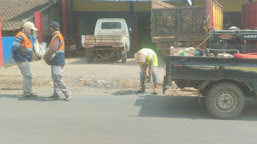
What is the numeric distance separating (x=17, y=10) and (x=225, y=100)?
62.1 feet

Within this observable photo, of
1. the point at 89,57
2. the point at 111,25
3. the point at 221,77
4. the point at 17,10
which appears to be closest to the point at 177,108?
the point at 221,77

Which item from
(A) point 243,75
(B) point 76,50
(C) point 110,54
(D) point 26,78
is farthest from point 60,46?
(B) point 76,50

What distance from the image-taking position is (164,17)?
11562 mm

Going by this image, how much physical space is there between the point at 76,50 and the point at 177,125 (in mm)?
16255

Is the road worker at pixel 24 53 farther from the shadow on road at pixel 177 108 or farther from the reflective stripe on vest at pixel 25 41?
the shadow on road at pixel 177 108

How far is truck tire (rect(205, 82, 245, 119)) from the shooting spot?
5598mm

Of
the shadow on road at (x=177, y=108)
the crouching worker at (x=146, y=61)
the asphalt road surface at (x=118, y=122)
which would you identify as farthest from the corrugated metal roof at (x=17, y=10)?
the shadow on road at (x=177, y=108)

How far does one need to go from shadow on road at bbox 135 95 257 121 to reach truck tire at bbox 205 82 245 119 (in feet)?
0.72

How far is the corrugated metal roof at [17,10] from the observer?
62.2 feet

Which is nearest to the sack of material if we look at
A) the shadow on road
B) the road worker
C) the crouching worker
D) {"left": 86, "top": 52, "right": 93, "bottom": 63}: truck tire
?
the road worker

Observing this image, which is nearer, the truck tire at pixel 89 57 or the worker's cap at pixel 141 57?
the worker's cap at pixel 141 57

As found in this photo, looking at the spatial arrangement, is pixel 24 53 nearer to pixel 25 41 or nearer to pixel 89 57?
pixel 25 41

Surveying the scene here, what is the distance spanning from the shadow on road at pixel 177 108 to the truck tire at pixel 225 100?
219 mm

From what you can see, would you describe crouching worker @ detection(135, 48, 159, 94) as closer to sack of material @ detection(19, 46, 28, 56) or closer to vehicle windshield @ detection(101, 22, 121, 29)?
sack of material @ detection(19, 46, 28, 56)
